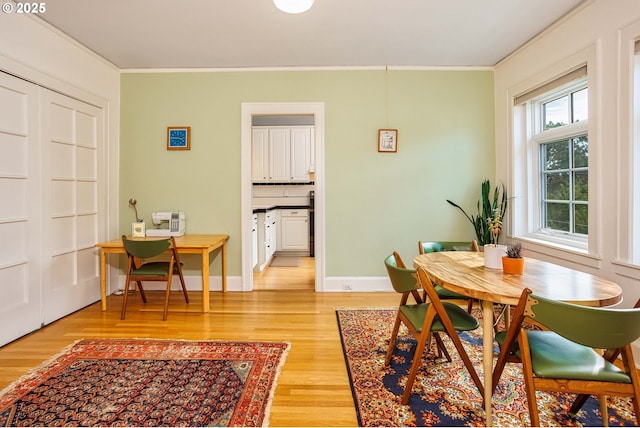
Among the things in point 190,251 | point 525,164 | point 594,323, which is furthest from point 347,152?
point 594,323

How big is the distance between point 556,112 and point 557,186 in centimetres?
72

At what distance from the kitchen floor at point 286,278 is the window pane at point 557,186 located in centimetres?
276

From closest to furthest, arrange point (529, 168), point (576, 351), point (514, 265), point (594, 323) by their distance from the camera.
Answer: point (594, 323)
point (576, 351)
point (514, 265)
point (529, 168)

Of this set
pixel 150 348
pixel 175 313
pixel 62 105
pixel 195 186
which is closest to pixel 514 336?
pixel 150 348

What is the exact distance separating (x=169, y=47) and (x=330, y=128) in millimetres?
1866

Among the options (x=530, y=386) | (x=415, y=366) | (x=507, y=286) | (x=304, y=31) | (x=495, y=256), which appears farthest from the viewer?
(x=304, y=31)

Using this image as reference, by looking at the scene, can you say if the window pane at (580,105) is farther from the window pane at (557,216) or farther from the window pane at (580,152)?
the window pane at (557,216)

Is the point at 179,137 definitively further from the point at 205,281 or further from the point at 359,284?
the point at 359,284

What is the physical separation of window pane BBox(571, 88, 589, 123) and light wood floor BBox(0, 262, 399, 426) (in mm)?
2375

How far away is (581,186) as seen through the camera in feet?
8.77

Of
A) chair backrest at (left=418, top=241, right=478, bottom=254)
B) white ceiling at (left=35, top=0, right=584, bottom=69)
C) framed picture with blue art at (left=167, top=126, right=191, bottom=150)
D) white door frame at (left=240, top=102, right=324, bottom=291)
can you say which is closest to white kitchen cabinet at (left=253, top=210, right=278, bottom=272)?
white door frame at (left=240, top=102, right=324, bottom=291)

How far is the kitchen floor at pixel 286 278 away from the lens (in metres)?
3.91

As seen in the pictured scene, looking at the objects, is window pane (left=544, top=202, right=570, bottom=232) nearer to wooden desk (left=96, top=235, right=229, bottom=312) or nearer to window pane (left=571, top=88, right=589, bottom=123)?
window pane (left=571, top=88, right=589, bottom=123)

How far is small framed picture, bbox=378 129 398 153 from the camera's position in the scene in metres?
3.61
